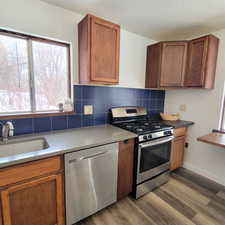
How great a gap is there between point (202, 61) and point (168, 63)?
47cm

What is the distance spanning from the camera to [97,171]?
143cm

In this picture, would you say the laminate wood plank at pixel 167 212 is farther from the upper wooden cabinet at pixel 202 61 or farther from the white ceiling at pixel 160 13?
the white ceiling at pixel 160 13

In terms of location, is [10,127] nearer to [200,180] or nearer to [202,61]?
[202,61]

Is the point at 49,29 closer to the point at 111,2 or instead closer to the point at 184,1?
the point at 111,2

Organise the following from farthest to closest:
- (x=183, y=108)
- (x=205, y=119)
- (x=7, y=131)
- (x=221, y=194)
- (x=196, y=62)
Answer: (x=183, y=108)
(x=205, y=119)
(x=196, y=62)
(x=221, y=194)
(x=7, y=131)

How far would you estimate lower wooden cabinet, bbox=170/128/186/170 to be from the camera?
7.48 feet

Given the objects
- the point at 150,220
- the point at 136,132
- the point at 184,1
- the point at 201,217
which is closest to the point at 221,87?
the point at 184,1

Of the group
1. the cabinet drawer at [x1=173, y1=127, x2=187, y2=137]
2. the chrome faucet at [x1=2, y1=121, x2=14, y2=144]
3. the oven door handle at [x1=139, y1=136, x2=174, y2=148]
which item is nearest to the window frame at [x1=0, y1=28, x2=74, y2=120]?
the chrome faucet at [x1=2, y1=121, x2=14, y2=144]

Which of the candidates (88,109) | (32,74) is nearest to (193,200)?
(88,109)

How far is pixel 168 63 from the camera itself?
2271 mm

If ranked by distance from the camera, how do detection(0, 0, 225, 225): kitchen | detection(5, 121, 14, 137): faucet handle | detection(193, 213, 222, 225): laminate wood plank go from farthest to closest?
detection(193, 213, 222, 225): laminate wood plank
detection(5, 121, 14, 137): faucet handle
detection(0, 0, 225, 225): kitchen

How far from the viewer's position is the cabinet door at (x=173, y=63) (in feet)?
7.22

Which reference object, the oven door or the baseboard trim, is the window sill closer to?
the oven door

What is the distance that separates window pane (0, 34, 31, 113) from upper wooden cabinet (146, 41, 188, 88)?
190 cm
